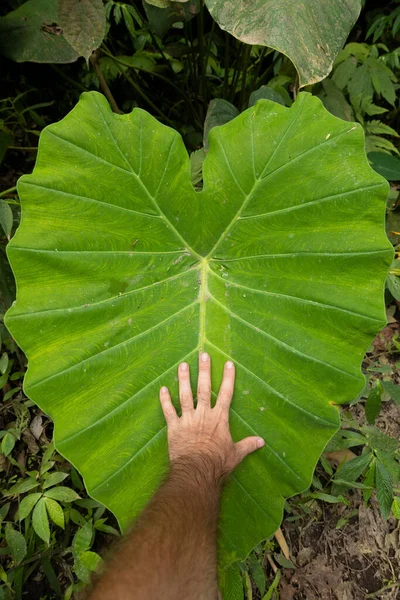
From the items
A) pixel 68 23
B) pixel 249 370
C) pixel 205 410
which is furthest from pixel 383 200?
pixel 68 23

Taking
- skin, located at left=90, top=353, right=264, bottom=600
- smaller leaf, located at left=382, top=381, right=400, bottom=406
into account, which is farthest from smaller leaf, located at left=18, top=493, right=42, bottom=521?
smaller leaf, located at left=382, top=381, right=400, bottom=406

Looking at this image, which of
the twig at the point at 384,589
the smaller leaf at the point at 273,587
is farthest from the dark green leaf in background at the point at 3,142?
the twig at the point at 384,589

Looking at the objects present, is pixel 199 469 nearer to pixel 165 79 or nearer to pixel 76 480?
pixel 76 480

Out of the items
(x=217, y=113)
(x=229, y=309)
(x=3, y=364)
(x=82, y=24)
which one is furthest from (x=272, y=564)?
(x=82, y=24)

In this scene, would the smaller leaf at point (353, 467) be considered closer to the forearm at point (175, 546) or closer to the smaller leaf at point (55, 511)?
the forearm at point (175, 546)

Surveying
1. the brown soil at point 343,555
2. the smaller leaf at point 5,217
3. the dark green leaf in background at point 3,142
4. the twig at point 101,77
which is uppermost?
the twig at point 101,77

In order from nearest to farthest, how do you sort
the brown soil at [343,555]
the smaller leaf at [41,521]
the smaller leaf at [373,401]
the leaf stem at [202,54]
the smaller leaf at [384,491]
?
the smaller leaf at [41,521] < the smaller leaf at [384,491] < the smaller leaf at [373,401] < the brown soil at [343,555] < the leaf stem at [202,54]
